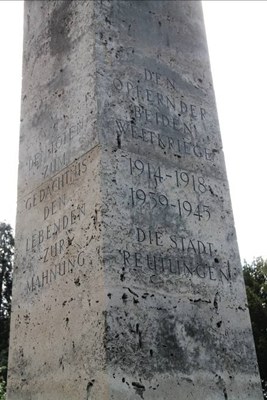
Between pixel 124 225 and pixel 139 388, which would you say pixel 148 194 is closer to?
pixel 124 225

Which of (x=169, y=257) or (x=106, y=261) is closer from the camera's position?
(x=106, y=261)

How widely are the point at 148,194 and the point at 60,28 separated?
257 cm

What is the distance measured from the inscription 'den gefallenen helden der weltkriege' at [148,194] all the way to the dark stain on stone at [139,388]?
0.94 metres

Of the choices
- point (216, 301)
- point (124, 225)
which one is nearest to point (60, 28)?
point (124, 225)

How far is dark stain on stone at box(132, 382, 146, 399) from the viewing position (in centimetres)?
411

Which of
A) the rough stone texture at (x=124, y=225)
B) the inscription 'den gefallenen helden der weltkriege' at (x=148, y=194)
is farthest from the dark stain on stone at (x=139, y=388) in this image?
the inscription 'den gefallenen helden der weltkriege' at (x=148, y=194)

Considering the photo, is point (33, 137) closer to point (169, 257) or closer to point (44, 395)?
point (169, 257)

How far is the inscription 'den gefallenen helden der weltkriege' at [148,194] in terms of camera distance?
191 inches

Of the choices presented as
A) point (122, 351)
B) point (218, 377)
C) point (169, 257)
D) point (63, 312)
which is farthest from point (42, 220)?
point (218, 377)

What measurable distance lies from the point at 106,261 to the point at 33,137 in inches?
89.7

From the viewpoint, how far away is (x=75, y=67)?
5.66m

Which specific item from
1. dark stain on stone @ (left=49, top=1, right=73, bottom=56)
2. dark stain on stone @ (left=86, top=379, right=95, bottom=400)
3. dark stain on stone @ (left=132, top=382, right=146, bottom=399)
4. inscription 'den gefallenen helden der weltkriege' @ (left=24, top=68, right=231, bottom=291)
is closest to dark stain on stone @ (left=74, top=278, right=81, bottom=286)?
inscription 'den gefallenen helden der weltkriege' @ (left=24, top=68, right=231, bottom=291)

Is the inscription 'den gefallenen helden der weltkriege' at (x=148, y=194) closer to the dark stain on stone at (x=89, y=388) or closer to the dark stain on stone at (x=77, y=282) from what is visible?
the dark stain on stone at (x=77, y=282)

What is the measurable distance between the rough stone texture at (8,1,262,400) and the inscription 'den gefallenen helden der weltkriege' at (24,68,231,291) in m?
0.01
